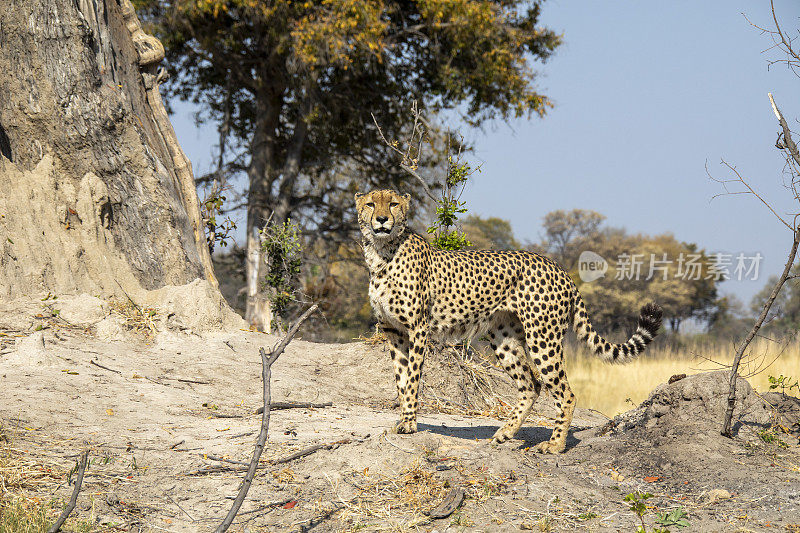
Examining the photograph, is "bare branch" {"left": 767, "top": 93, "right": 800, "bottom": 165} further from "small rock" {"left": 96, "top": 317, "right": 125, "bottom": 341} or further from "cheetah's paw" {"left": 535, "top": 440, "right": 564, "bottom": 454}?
"small rock" {"left": 96, "top": 317, "right": 125, "bottom": 341}

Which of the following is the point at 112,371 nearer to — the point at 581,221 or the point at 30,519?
the point at 30,519

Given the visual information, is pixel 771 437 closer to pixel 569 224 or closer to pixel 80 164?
pixel 80 164

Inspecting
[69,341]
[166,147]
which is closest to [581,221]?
[166,147]

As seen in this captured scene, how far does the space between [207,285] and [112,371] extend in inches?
91.5

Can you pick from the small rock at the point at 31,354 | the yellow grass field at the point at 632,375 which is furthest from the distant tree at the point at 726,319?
the small rock at the point at 31,354

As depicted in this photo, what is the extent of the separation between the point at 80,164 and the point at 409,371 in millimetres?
5966

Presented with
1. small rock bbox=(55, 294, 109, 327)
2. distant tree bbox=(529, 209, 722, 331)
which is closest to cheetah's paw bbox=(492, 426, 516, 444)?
small rock bbox=(55, 294, 109, 327)

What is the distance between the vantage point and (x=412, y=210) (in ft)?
56.8

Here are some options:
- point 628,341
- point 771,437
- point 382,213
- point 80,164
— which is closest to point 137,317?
point 80,164

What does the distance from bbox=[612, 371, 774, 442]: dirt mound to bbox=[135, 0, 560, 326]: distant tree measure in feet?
30.8

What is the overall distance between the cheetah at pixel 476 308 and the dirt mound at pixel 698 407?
69 centimetres

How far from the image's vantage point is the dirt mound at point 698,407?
20.2 feet

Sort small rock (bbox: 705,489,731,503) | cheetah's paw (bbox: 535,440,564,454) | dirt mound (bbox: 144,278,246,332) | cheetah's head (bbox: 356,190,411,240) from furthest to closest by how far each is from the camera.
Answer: dirt mound (bbox: 144,278,246,332) < cheetah's paw (bbox: 535,440,564,454) < cheetah's head (bbox: 356,190,411,240) < small rock (bbox: 705,489,731,503)

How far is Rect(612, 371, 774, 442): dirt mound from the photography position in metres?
6.15
